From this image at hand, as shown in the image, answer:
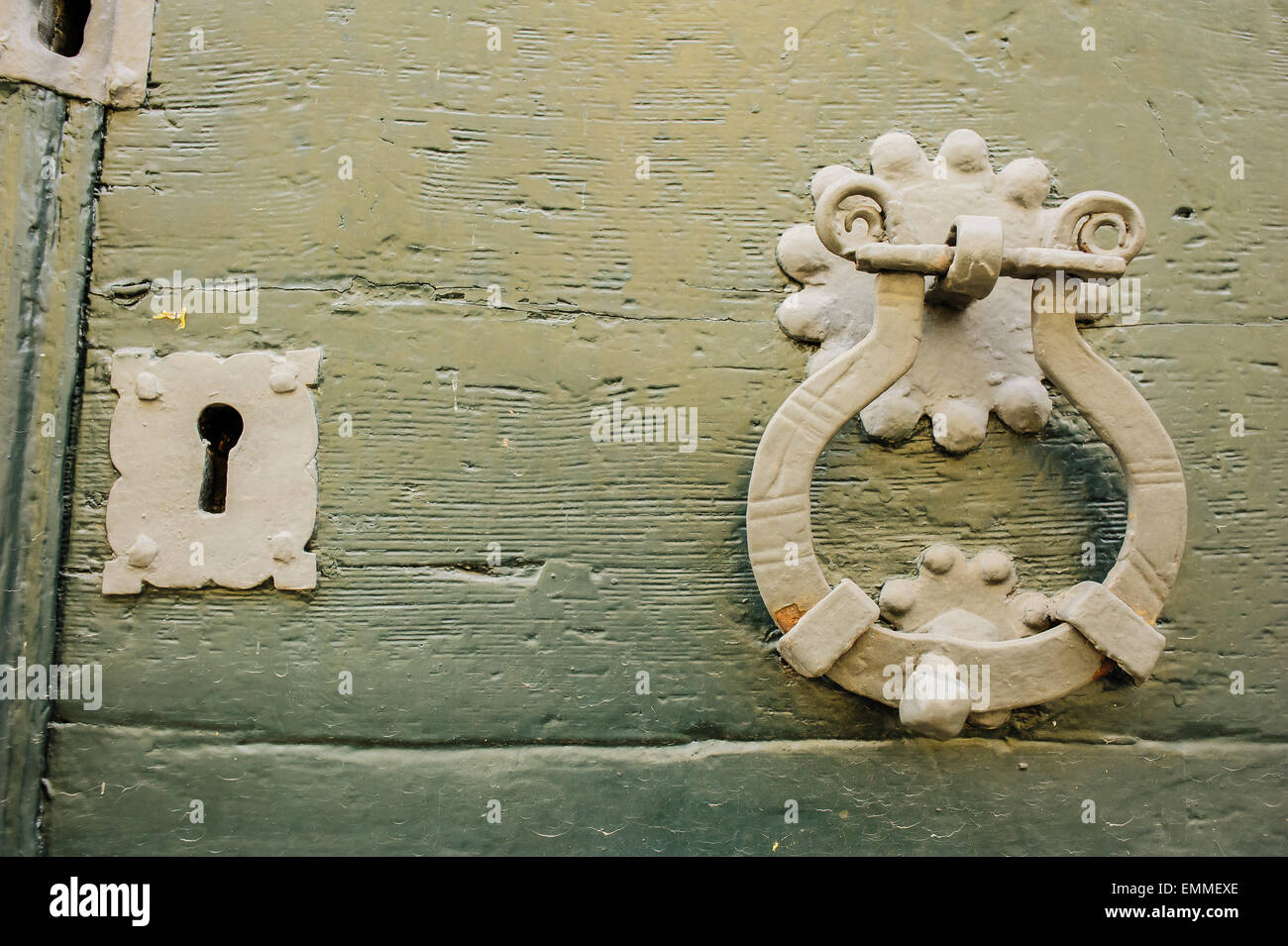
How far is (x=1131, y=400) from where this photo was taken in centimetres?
118

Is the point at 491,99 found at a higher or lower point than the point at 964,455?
higher

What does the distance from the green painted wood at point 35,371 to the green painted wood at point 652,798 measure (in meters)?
0.06

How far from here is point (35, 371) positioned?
1.29 metres

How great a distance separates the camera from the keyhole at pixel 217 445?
4.30ft

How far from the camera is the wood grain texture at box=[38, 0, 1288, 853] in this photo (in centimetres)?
127

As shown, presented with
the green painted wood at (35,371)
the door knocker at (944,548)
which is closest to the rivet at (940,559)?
the door knocker at (944,548)

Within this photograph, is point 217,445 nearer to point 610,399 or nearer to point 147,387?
point 147,387

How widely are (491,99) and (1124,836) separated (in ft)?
4.73
